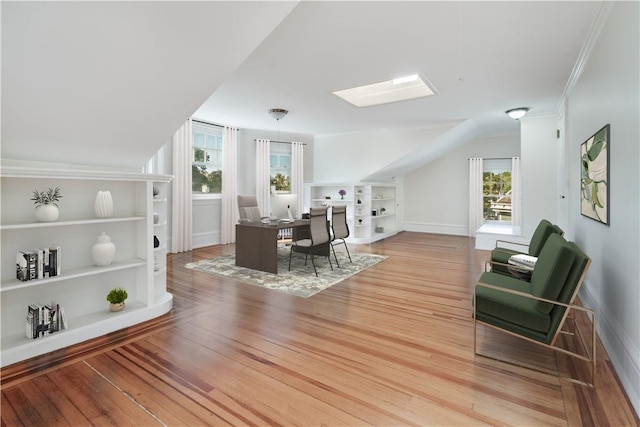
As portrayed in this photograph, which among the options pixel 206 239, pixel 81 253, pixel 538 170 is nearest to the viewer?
pixel 81 253

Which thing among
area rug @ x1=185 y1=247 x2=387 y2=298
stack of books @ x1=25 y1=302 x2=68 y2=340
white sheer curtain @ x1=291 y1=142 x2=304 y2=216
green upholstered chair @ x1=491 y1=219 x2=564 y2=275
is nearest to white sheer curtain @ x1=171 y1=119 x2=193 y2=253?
area rug @ x1=185 y1=247 x2=387 y2=298

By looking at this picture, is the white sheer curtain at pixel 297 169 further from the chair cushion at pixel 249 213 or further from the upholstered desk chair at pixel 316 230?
the upholstered desk chair at pixel 316 230

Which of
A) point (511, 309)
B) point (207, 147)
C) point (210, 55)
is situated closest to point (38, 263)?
point (210, 55)

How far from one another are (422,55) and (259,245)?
323 centimetres

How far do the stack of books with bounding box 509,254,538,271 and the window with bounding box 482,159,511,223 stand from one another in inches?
217

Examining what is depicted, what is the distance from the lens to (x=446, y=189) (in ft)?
28.3

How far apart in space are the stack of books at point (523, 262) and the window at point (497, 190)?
5524 millimetres

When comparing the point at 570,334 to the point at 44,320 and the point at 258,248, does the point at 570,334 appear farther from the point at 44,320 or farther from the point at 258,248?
the point at 44,320

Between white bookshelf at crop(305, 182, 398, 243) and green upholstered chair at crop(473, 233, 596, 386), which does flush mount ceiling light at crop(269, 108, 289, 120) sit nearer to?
white bookshelf at crop(305, 182, 398, 243)

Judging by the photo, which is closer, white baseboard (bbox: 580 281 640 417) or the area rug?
white baseboard (bbox: 580 281 640 417)

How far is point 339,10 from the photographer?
2.43m

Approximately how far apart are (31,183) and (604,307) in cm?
465

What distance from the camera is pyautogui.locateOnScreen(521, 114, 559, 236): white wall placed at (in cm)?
560

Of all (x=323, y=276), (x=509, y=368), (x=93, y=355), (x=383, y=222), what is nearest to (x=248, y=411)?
(x=93, y=355)
